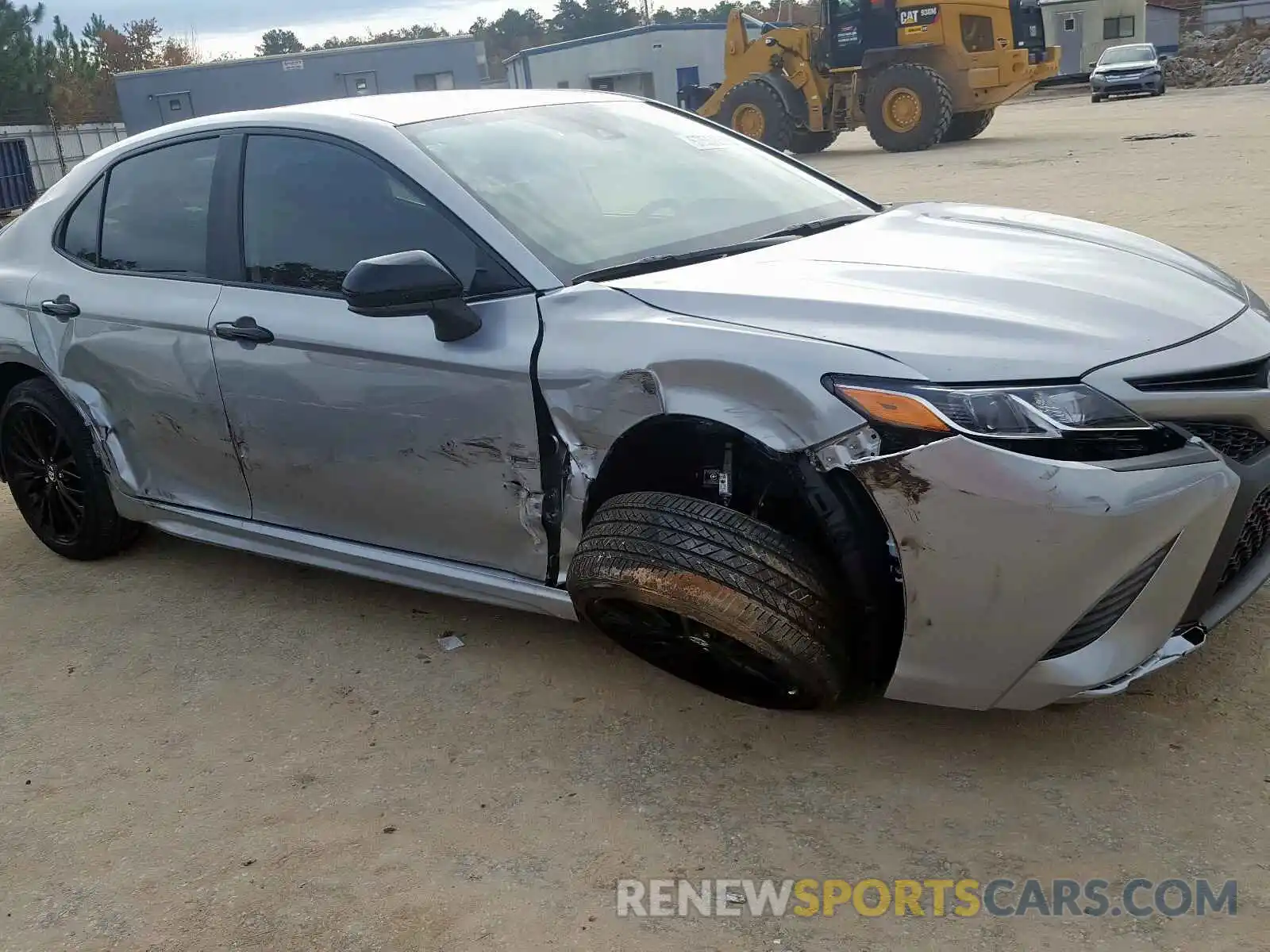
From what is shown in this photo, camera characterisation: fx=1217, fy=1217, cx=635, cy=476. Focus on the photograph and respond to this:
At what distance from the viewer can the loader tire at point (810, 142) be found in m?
22.2

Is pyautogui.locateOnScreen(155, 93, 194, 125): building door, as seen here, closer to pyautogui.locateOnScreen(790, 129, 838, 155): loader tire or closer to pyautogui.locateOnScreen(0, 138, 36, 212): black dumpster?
pyautogui.locateOnScreen(0, 138, 36, 212): black dumpster

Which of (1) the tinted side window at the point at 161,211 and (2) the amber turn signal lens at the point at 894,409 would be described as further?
(1) the tinted side window at the point at 161,211

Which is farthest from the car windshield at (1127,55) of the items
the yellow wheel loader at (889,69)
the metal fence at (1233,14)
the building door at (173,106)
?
the building door at (173,106)

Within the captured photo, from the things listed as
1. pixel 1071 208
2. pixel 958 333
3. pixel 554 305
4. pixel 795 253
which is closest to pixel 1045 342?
pixel 958 333

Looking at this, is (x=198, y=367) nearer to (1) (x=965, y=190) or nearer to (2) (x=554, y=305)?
(2) (x=554, y=305)

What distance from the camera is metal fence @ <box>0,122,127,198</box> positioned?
30.2 meters

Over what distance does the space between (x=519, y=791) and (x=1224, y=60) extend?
47476mm

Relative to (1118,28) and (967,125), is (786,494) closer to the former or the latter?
(967,125)

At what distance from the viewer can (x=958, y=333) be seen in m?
2.50

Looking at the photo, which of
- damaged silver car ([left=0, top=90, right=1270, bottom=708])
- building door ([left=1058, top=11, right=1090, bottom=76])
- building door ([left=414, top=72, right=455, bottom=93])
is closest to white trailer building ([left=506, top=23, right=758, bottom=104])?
building door ([left=414, top=72, right=455, bottom=93])

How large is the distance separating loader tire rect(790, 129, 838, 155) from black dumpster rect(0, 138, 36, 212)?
47.6 ft

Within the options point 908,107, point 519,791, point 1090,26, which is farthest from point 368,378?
point 1090,26

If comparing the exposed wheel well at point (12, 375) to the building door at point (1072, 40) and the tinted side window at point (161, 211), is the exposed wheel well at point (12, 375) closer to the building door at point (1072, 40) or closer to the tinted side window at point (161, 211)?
the tinted side window at point (161, 211)

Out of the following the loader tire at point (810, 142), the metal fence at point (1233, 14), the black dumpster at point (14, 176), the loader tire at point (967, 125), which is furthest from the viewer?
the metal fence at point (1233, 14)
